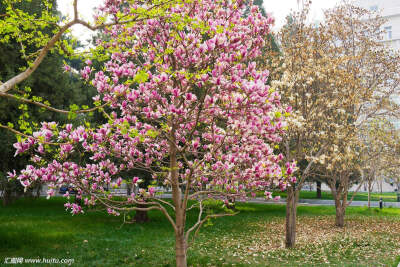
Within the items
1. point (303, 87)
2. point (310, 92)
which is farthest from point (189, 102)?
point (310, 92)

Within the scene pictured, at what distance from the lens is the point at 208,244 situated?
1317 cm

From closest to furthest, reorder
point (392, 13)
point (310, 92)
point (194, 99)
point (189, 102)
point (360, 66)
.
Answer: point (194, 99), point (189, 102), point (310, 92), point (360, 66), point (392, 13)

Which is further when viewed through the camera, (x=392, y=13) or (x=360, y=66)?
(x=392, y=13)

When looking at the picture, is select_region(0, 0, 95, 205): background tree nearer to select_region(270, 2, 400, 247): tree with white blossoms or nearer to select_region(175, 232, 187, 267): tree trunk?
select_region(175, 232, 187, 267): tree trunk

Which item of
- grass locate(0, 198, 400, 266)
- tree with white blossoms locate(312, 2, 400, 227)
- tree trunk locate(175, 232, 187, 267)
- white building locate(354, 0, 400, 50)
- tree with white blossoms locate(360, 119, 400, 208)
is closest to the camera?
tree trunk locate(175, 232, 187, 267)

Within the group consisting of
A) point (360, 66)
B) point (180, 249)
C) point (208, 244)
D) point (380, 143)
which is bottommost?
point (208, 244)

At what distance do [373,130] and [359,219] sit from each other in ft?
22.3

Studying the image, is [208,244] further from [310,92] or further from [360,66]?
[360,66]

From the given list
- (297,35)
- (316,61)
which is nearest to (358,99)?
(316,61)

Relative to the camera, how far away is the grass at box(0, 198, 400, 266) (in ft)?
34.3

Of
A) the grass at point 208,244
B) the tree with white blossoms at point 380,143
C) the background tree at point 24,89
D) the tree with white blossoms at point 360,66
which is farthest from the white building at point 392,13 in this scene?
the background tree at point 24,89

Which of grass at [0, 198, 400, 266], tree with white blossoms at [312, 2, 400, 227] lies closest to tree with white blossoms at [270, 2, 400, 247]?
tree with white blossoms at [312, 2, 400, 227]

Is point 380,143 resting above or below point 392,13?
below

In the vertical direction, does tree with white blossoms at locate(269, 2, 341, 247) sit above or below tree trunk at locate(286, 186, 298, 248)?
above
